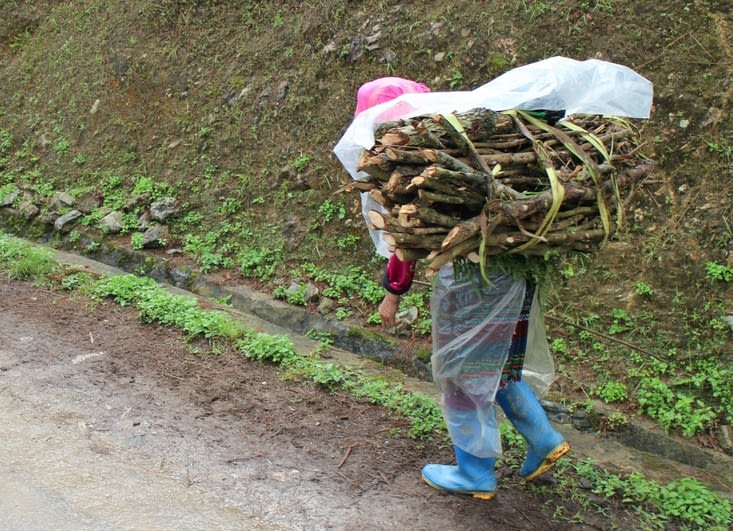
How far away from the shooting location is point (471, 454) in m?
3.00

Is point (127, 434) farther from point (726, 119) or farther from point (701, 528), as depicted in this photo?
point (726, 119)

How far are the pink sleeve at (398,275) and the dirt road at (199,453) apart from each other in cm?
95

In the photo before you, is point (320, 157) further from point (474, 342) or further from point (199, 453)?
point (474, 342)

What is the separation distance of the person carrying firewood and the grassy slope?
1.33 meters

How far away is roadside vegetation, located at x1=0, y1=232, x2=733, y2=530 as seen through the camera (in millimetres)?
3109

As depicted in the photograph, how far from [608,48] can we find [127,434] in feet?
14.1

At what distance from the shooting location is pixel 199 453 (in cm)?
337

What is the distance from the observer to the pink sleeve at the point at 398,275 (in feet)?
9.71

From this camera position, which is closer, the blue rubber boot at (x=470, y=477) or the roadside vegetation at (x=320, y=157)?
the blue rubber boot at (x=470, y=477)

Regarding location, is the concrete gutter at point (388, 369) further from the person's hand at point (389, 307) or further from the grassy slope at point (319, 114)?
the person's hand at point (389, 307)

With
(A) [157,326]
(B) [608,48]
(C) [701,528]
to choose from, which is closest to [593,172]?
(C) [701,528]

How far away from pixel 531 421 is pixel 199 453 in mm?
1598

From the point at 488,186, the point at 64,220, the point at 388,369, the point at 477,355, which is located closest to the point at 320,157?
the point at 388,369

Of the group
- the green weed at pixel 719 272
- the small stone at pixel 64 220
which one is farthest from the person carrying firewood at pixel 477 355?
the small stone at pixel 64 220
